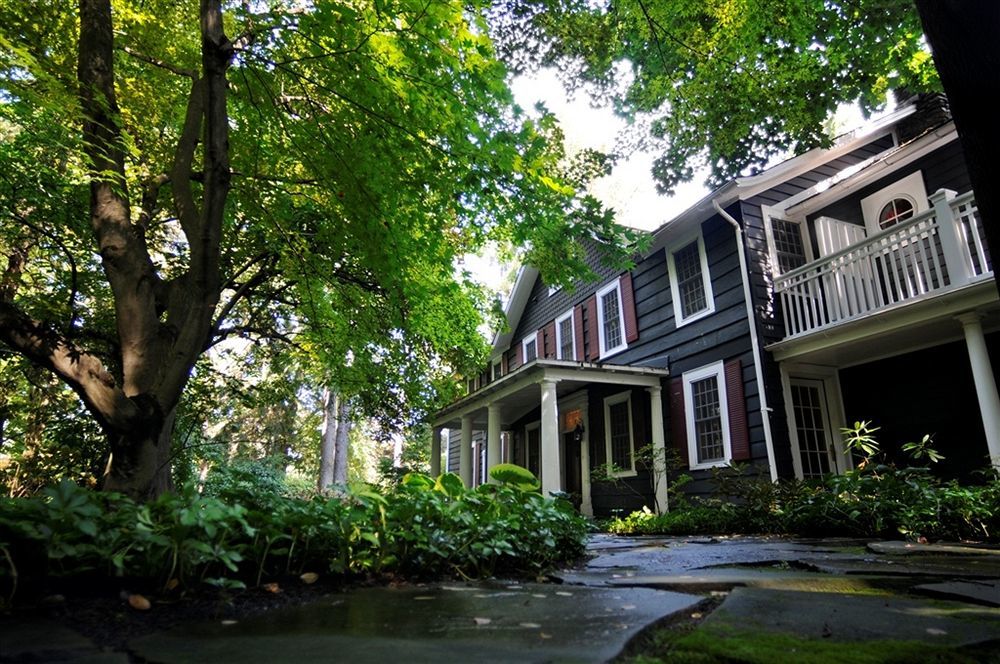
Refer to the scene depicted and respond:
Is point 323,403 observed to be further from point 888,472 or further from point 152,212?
point 888,472

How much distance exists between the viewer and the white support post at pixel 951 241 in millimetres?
6512

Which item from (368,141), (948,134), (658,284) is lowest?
(368,141)

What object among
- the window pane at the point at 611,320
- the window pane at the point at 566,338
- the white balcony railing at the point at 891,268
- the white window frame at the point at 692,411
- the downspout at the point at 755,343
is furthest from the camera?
the window pane at the point at 566,338

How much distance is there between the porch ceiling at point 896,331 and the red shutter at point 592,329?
503 centimetres

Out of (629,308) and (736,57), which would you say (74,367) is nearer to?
(736,57)

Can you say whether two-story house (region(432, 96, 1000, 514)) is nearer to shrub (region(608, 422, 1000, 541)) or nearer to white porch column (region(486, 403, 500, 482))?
white porch column (region(486, 403, 500, 482))

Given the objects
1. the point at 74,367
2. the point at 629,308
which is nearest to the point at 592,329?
the point at 629,308

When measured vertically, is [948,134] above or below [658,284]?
above

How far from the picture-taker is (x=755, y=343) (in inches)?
342

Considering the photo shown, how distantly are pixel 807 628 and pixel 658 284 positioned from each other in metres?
9.92

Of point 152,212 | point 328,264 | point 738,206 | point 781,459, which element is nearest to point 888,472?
point 781,459

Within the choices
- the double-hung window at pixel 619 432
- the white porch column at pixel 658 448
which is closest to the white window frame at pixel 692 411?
the white porch column at pixel 658 448

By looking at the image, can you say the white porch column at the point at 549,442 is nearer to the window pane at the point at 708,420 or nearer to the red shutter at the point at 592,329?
the window pane at the point at 708,420

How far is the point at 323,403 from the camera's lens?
2589 cm
